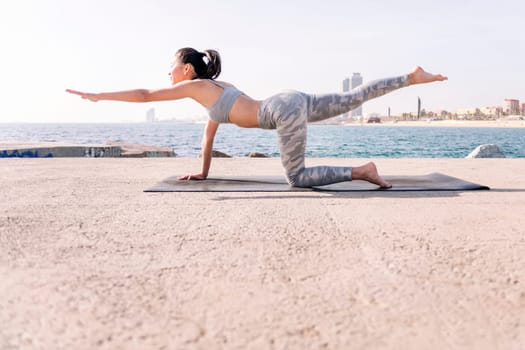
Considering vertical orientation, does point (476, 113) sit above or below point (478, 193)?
above

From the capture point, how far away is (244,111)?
2.72 meters

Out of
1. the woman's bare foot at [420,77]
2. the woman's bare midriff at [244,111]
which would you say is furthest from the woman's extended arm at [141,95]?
the woman's bare foot at [420,77]

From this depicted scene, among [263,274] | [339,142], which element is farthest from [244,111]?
[339,142]

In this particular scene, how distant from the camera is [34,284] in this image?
1.18m

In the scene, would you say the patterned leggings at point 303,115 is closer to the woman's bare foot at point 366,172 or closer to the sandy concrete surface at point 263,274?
the woman's bare foot at point 366,172

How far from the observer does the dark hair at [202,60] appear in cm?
281

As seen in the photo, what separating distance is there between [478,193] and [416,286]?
178 centimetres

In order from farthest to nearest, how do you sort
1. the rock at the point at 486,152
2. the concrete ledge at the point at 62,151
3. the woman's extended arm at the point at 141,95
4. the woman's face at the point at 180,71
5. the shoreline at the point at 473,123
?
the shoreline at the point at 473,123 → the rock at the point at 486,152 → the concrete ledge at the point at 62,151 → the woman's face at the point at 180,71 → the woman's extended arm at the point at 141,95

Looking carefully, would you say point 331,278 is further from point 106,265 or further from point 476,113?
point 476,113

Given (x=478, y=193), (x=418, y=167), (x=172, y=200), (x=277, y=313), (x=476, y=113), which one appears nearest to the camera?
(x=277, y=313)

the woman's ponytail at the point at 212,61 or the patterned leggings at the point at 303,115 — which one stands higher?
the woman's ponytail at the point at 212,61

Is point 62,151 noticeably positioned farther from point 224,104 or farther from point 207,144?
point 224,104

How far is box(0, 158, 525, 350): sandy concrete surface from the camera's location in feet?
3.00

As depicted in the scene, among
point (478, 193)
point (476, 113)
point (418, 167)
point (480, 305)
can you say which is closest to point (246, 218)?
point (480, 305)
